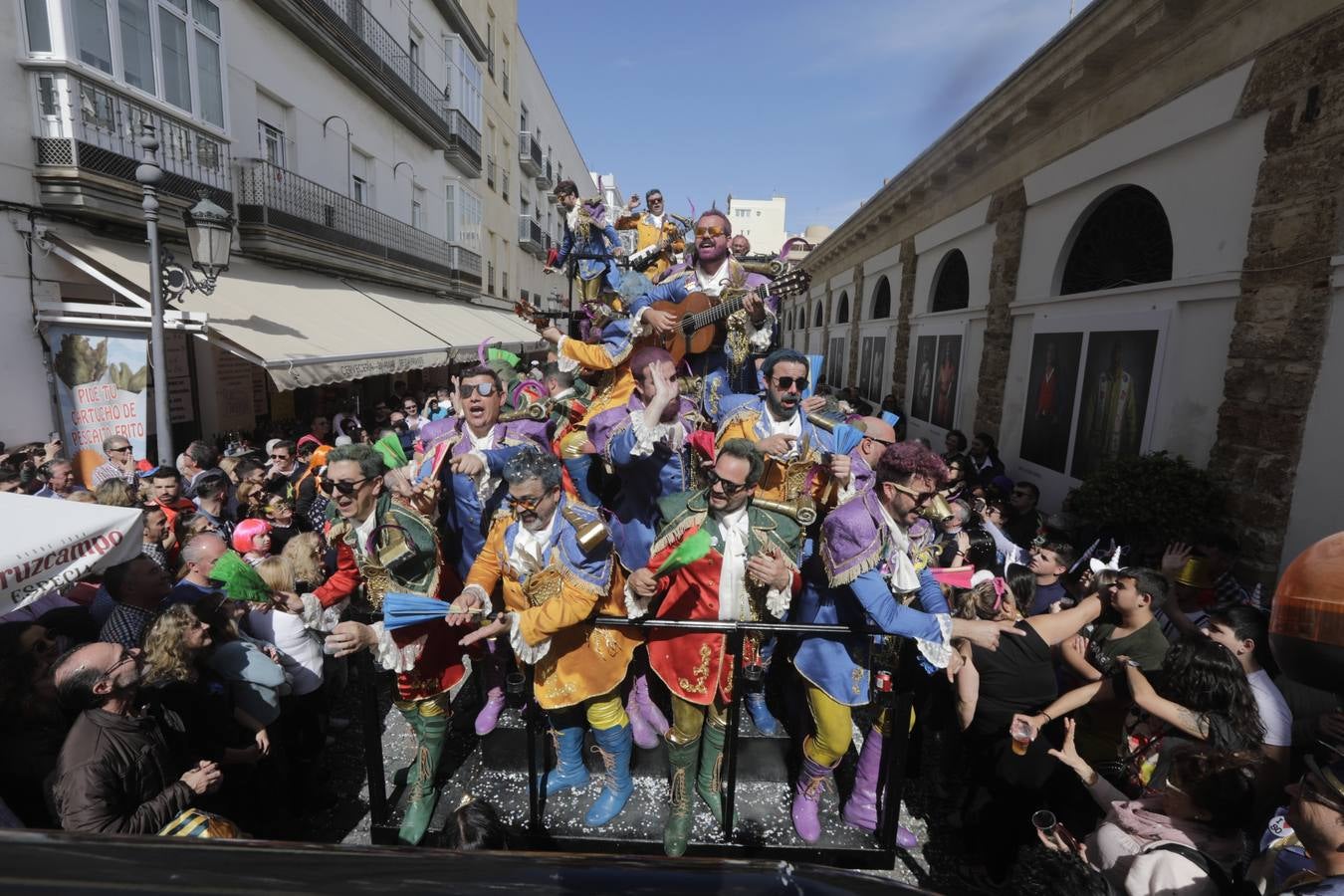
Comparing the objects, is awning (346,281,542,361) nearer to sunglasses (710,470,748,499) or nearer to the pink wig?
the pink wig

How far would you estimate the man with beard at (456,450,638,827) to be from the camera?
276 cm

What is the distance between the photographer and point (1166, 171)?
5.89 metres

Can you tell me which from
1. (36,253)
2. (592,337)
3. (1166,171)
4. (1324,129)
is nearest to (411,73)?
(36,253)

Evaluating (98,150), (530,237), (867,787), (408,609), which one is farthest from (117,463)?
(530,237)

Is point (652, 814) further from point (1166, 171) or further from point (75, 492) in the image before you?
point (1166, 171)

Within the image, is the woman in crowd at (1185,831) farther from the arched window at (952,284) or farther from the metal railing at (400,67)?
the metal railing at (400,67)

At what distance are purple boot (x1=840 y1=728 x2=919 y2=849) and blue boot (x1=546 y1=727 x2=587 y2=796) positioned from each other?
1.33 metres

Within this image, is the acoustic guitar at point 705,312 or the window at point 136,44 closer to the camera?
the acoustic guitar at point 705,312

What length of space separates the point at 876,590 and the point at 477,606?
169 centimetres

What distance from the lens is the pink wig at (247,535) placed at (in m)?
4.19

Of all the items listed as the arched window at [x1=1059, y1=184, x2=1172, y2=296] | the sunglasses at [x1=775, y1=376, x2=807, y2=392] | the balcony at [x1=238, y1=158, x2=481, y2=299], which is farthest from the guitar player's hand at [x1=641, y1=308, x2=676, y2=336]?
the balcony at [x1=238, y1=158, x2=481, y2=299]

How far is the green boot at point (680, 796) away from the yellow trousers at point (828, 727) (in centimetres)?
58

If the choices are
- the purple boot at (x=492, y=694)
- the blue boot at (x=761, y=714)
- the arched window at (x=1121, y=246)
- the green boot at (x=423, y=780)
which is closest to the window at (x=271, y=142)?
the purple boot at (x=492, y=694)

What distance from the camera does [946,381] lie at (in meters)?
10.5
